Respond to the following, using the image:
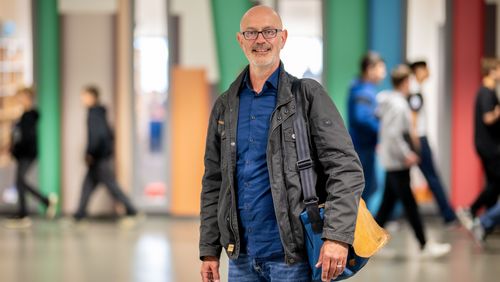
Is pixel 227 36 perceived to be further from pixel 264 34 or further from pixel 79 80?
pixel 264 34

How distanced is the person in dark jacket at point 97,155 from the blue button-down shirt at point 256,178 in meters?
6.26

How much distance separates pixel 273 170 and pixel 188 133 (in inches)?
273

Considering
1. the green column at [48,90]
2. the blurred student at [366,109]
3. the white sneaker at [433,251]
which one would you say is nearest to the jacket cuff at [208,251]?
the white sneaker at [433,251]

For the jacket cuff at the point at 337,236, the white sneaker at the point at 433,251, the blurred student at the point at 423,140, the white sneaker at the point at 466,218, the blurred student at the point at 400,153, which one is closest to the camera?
the jacket cuff at the point at 337,236

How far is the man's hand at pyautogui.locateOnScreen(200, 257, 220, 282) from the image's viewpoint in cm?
314

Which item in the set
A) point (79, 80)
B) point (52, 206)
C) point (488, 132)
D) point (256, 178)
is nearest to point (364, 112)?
point (488, 132)

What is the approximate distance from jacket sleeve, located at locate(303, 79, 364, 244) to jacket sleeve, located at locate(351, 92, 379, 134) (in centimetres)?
478

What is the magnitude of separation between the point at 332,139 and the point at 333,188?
0.54 ft

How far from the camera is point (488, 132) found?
8078mm

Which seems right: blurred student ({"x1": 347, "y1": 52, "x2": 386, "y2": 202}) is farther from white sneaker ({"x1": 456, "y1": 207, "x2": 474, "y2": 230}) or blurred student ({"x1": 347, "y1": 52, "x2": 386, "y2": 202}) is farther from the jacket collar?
the jacket collar

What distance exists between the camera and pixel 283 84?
3.00 metres

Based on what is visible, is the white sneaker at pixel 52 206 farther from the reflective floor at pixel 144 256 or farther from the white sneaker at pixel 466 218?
the white sneaker at pixel 466 218

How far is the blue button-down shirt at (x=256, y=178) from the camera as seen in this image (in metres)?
2.94

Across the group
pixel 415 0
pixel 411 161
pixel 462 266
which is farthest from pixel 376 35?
pixel 462 266
